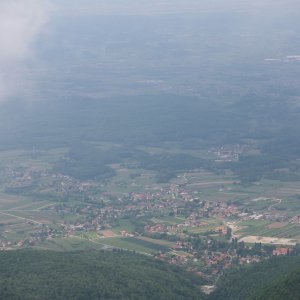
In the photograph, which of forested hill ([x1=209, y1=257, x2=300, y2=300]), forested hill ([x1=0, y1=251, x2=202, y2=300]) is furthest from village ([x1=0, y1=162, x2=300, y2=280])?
forested hill ([x1=0, y1=251, x2=202, y2=300])

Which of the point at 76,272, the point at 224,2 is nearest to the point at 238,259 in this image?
the point at 76,272

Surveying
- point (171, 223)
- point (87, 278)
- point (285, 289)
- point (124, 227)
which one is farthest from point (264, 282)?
point (124, 227)

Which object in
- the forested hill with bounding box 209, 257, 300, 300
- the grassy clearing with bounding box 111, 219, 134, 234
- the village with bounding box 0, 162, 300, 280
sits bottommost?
the grassy clearing with bounding box 111, 219, 134, 234

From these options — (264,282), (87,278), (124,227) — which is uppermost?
(87,278)

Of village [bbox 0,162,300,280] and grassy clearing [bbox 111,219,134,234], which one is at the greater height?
village [bbox 0,162,300,280]

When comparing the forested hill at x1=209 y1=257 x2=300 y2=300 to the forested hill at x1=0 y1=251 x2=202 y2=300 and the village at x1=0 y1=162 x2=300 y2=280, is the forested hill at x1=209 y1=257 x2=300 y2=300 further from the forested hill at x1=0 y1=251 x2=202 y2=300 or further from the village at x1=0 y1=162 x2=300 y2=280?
the village at x1=0 y1=162 x2=300 y2=280

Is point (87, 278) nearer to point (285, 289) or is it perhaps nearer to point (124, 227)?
point (285, 289)

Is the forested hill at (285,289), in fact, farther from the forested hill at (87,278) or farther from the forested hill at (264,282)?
the forested hill at (87,278)

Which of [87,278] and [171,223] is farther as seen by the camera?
[171,223]
